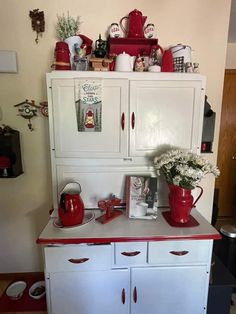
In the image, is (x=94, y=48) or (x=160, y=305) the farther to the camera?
(x=94, y=48)

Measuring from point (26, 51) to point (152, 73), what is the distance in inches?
37.6

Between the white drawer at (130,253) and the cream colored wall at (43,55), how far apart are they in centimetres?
83

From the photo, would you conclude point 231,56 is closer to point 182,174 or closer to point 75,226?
point 182,174

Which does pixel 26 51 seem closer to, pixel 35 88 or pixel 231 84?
pixel 35 88

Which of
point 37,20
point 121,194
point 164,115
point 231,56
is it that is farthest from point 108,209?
point 231,56

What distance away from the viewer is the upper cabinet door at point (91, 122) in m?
1.46

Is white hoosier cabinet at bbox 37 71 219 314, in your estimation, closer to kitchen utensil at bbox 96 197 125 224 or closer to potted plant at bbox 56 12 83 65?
kitchen utensil at bbox 96 197 125 224

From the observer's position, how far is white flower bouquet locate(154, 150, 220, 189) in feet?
4.37

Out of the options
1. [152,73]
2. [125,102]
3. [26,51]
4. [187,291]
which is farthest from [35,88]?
[187,291]

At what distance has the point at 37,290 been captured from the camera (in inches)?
72.0

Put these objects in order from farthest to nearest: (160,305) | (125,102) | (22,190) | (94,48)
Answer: (22,190) → (94,48) → (125,102) → (160,305)

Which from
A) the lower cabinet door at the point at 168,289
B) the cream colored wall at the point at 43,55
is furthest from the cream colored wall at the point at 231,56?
the lower cabinet door at the point at 168,289

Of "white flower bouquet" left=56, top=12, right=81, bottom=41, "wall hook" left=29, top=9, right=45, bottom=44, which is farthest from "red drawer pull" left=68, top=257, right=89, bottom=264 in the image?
"wall hook" left=29, top=9, right=45, bottom=44

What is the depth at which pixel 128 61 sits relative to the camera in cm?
148
